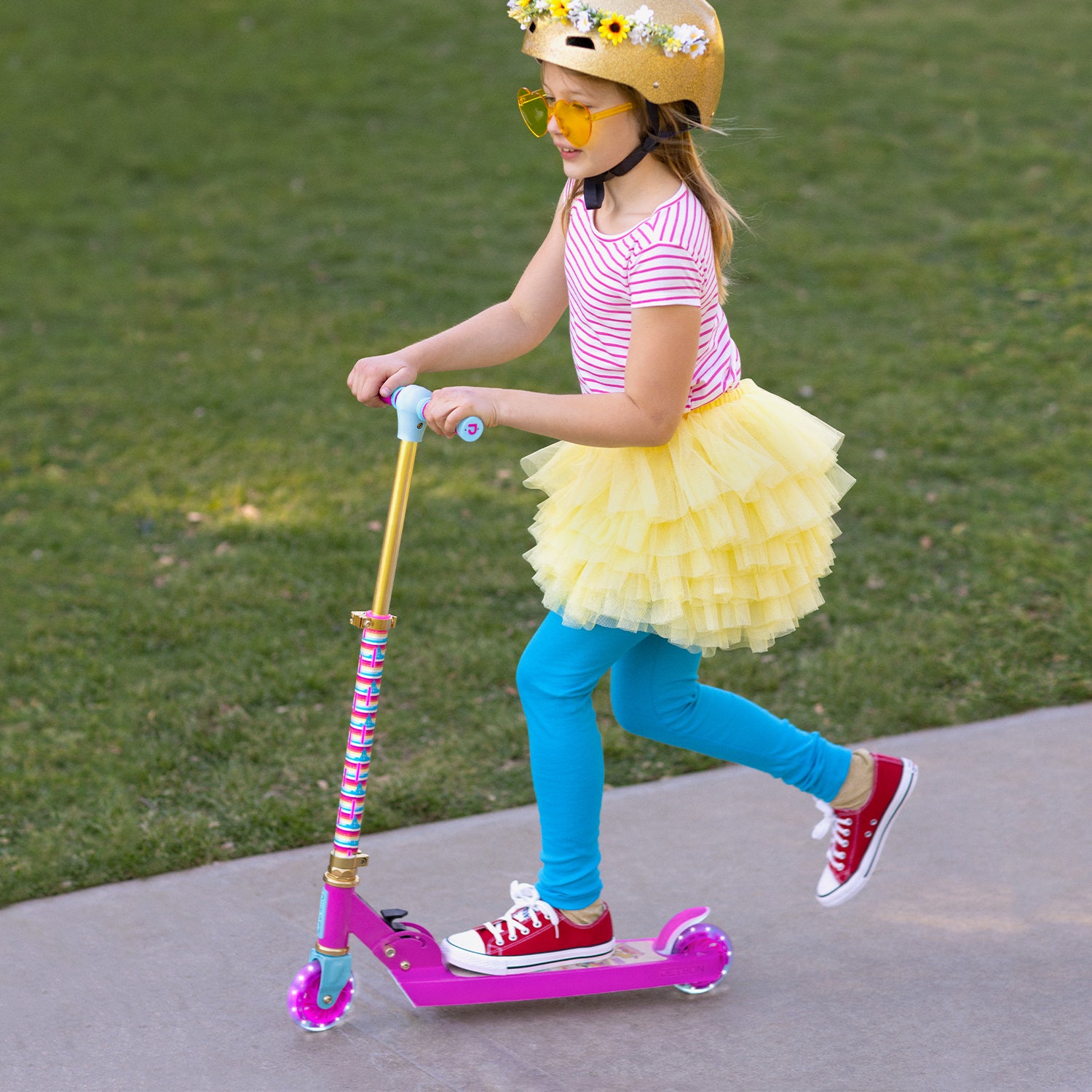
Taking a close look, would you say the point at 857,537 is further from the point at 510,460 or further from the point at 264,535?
the point at 264,535

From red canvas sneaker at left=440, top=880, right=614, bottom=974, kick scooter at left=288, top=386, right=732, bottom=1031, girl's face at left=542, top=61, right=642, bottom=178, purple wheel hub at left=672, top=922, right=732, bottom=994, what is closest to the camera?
girl's face at left=542, top=61, right=642, bottom=178

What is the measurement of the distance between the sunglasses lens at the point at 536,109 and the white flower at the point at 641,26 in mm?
208

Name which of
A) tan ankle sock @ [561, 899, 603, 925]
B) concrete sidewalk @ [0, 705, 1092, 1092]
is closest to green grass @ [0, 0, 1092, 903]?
concrete sidewalk @ [0, 705, 1092, 1092]

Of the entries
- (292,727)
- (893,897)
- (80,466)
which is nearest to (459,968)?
(893,897)

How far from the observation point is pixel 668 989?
3127 mm

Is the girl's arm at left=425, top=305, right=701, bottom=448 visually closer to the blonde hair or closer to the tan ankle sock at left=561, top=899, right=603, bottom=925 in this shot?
the blonde hair

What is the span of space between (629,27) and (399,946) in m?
1.79

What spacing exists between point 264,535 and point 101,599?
0.72 metres

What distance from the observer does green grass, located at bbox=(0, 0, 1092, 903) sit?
428 centimetres

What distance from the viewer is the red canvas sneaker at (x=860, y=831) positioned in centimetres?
318

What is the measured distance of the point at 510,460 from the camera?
20.8 ft

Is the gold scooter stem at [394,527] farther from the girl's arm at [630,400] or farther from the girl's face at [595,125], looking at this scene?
the girl's face at [595,125]

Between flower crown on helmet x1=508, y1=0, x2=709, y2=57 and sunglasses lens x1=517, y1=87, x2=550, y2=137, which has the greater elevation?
flower crown on helmet x1=508, y1=0, x2=709, y2=57

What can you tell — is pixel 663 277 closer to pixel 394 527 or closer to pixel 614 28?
pixel 614 28
